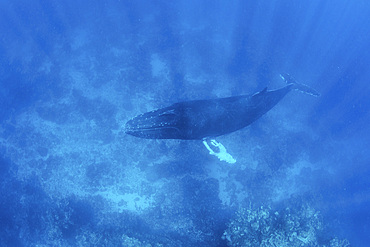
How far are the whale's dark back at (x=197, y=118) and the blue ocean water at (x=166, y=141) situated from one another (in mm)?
3847

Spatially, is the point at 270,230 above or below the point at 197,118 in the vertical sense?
below

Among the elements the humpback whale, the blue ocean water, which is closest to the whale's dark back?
the humpback whale

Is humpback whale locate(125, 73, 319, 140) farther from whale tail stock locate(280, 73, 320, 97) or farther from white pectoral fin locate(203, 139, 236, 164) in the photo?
whale tail stock locate(280, 73, 320, 97)

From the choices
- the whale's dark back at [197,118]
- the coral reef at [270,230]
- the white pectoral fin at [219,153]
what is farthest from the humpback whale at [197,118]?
the coral reef at [270,230]

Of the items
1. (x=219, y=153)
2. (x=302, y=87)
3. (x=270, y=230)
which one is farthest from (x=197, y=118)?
(x=302, y=87)

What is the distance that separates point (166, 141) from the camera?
48.4 feet

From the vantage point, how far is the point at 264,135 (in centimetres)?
1611

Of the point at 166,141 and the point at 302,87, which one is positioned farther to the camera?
the point at 302,87

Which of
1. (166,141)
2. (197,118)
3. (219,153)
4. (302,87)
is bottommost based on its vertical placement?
(219,153)

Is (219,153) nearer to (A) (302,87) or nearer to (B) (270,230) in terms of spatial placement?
(B) (270,230)

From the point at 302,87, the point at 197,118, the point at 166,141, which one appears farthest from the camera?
the point at 302,87

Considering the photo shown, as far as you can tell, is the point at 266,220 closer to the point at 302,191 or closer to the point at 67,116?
the point at 302,191

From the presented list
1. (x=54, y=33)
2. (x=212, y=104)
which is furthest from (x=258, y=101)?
(x=54, y=33)

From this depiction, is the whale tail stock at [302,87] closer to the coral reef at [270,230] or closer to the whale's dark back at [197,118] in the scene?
the whale's dark back at [197,118]
